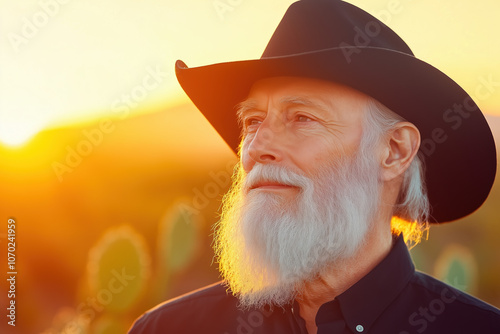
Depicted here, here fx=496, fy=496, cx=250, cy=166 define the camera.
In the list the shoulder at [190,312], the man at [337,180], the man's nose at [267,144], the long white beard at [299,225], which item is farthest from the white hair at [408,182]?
the shoulder at [190,312]

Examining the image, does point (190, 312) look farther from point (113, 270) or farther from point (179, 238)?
point (179, 238)

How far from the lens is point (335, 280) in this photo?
203 cm

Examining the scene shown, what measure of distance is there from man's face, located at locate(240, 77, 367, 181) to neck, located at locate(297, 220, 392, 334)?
0.38 meters

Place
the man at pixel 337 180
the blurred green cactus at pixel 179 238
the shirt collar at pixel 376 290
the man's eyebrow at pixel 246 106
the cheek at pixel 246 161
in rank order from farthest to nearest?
the blurred green cactus at pixel 179 238, the man's eyebrow at pixel 246 106, the cheek at pixel 246 161, the man at pixel 337 180, the shirt collar at pixel 376 290

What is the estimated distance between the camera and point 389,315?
1.97 meters

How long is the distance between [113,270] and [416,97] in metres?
3.79

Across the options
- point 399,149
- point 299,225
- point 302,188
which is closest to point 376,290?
point 299,225

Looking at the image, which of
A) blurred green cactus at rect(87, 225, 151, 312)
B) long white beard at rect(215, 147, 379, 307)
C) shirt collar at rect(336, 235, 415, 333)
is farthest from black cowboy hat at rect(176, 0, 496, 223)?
blurred green cactus at rect(87, 225, 151, 312)

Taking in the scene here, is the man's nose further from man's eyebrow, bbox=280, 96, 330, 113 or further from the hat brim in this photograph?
the hat brim

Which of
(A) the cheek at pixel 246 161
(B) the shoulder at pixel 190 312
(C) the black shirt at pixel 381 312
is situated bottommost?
(C) the black shirt at pixel 381 312

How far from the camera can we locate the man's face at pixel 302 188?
2.05 meters

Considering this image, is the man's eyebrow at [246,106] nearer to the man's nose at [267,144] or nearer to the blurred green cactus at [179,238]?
the man's nose at [267,144]

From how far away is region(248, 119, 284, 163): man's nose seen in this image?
206cm

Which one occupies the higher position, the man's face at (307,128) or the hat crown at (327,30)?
the hat crown at (327,30)
